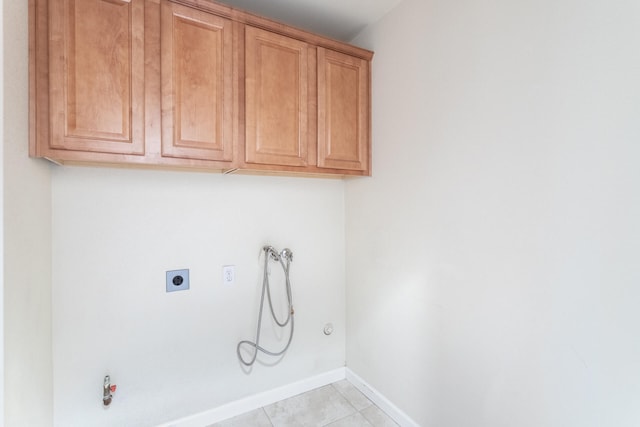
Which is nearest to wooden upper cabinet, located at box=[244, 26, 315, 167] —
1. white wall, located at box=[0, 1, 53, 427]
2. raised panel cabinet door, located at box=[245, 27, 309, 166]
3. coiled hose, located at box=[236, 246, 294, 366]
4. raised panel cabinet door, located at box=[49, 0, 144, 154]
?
raised panel cabinet door, located at box=[245, 27, 309, 166]

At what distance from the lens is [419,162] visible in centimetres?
173

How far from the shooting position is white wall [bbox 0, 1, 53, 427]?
3.45 feet

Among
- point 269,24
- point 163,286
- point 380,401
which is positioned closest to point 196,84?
point 269,24

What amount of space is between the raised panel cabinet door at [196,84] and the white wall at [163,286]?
1.10ft

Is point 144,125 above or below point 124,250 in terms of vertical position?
above

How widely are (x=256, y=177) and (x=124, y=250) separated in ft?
2.90

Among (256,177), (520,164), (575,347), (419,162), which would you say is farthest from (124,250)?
(575,347)

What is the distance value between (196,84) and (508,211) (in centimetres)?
164

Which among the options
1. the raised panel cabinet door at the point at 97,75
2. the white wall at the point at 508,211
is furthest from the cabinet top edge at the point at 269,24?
the raised panel cabinet door at the point at 97,75

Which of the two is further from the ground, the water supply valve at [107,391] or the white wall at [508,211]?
the white wall at [508,211]

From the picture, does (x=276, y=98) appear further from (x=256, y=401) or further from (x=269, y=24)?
(x=256, y=401)

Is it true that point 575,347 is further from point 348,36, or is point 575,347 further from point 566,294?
point 348,36

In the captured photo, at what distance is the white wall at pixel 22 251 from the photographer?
1052mm

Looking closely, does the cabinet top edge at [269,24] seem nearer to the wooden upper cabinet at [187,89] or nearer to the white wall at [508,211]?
the wooden upper cabinet at [187,89]
